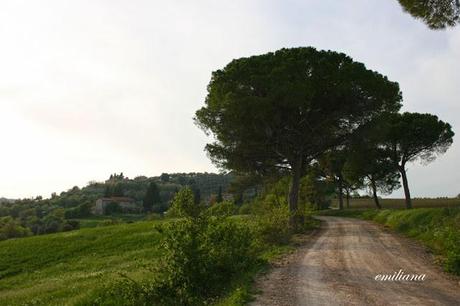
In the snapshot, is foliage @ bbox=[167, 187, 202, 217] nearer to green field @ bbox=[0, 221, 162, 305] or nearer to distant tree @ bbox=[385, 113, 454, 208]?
green field @ bbox=[0, 221, 162, 305]

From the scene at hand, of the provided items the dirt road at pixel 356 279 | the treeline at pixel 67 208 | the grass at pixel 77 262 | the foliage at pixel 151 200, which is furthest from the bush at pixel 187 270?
the foliage at pixel 151 200

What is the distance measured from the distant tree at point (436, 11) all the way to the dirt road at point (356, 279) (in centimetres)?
843

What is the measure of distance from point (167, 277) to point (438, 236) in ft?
42.0

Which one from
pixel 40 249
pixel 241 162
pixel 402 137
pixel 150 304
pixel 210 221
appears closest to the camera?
pixel 150 304

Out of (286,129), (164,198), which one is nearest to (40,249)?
(286,129)

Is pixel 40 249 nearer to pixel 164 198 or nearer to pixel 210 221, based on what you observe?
pixel 210 221

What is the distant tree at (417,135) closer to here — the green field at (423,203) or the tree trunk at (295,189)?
the green field at (423,203)

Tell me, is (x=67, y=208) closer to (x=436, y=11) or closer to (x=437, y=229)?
(x=437, y=229)

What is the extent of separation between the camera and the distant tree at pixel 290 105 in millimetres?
27250

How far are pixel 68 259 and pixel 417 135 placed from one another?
3663cm

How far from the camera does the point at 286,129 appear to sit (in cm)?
2973

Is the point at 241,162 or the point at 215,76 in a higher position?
the point at 215,76

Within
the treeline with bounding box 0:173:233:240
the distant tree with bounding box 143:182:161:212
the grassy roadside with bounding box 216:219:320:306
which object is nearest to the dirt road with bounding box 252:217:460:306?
the grassy roadside with bounding box 216:219:320:306

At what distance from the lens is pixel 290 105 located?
2711 cm
